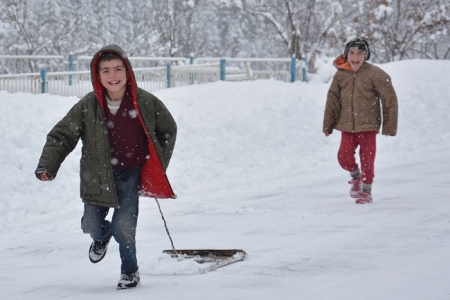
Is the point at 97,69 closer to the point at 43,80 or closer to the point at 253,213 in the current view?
the point at 253,213

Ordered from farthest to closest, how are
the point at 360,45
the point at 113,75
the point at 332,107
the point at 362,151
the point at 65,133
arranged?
1. the point at 332,107
2. the point at 362,151
3. the point at 360,45
4. the point at 65,133
5. the point at 113,75

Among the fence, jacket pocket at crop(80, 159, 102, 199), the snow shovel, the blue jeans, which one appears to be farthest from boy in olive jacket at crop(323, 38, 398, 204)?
the fence

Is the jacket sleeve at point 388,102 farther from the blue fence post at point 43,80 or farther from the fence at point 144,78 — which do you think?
the blue fence post at point 43,80

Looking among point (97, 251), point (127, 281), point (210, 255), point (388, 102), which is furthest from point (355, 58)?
point (127, 281)

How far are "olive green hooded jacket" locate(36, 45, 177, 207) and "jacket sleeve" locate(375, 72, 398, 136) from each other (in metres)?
4.16

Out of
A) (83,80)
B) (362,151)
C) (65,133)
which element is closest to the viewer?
(65,133)

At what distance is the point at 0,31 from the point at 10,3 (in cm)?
761

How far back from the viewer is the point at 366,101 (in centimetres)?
850

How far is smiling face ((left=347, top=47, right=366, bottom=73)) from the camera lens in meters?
8.46

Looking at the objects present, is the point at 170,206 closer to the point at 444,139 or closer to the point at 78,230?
the point at 78,230

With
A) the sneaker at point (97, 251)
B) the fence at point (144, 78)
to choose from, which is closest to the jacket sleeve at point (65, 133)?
the sneaker at point (97, 251)

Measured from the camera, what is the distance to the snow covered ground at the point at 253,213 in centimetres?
501

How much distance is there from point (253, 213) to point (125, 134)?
11.7ft

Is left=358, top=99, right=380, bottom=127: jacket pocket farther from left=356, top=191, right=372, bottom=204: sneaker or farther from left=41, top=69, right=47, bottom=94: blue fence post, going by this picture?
left=41, top=69, right=47, bottom=94: blue fence post
